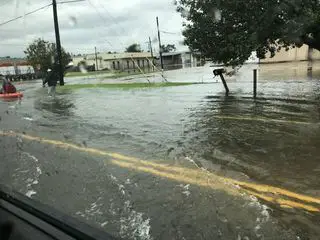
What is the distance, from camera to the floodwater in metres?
4.37

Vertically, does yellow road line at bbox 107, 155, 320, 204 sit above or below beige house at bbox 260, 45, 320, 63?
below

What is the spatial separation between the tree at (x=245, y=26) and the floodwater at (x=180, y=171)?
2.23m

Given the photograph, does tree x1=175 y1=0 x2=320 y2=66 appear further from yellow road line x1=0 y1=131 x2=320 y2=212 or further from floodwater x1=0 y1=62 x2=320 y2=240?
yellow road line x1=0 y1=131 x2=320 y2=212

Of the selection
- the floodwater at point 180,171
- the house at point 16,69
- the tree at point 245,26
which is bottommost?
the floodwater at point 180,171

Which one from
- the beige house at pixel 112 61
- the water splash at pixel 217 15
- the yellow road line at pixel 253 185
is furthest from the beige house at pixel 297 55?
the yellow road line at pixel 253 185

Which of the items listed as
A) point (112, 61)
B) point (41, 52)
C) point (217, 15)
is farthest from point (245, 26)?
point (112, 61)

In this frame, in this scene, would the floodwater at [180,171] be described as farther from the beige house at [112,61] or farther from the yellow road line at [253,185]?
the beige house at [112,61]

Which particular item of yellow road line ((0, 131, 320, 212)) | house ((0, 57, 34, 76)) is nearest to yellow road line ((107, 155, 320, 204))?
yellow road line ((0, 131, 320, 212))

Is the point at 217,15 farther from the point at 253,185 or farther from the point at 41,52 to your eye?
the point at 41,52

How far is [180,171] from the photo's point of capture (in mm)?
6215

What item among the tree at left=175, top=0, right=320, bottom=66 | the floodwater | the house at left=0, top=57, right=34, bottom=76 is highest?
the tree at left=175, top=0, right=320, bottom=66

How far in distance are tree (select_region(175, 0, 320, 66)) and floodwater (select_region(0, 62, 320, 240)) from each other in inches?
87.8

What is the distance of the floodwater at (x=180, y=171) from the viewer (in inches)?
172

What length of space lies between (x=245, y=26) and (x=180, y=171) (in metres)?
7.32
